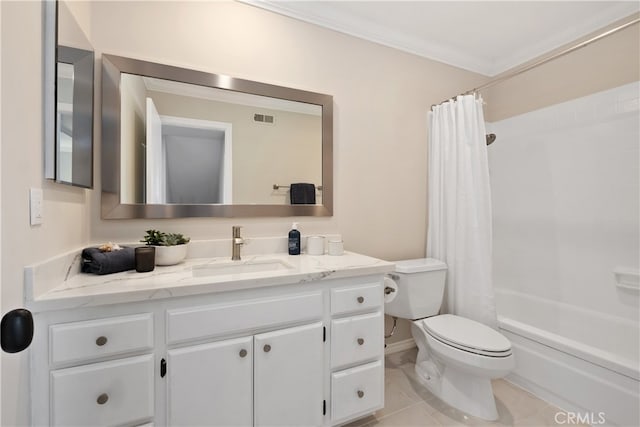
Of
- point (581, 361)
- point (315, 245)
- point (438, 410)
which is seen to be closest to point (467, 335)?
point (438, 410)

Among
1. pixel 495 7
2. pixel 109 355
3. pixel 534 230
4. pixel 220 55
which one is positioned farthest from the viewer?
pixel 534 230

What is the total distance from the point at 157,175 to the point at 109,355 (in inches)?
35.0

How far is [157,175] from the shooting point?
4.88 ft

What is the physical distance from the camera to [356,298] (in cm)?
135

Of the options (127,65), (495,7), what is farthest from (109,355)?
(495,7)

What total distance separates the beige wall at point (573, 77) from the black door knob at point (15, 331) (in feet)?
10.2

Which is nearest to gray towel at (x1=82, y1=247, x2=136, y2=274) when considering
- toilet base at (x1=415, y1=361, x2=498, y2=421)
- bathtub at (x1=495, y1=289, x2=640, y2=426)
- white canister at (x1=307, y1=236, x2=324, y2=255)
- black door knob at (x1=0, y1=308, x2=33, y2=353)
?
black door knob at (x1=0, y1=308, x2=33, y2=353)

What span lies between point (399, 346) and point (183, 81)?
7.66 ft

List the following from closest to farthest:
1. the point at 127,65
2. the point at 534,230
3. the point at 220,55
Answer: the point at 127,65, the point at 220,55, the point at 534,230

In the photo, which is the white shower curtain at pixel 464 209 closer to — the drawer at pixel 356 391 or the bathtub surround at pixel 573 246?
the bathtub surround at pixel 573 246

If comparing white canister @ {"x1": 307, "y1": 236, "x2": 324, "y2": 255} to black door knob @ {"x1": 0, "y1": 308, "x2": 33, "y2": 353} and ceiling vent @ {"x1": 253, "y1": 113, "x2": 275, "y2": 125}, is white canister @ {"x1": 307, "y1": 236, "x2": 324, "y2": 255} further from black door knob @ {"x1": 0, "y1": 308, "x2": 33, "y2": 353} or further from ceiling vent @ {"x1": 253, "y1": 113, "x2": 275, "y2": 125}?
black door knob @ {"x1": 0, "y1": 308, "x2": 33, "y2": 353}

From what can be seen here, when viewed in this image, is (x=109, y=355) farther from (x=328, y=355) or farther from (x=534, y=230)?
(x=534, y=230)

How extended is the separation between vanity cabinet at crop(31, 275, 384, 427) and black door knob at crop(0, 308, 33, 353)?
36 centimetres

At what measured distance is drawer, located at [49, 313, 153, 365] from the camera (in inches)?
34.7
